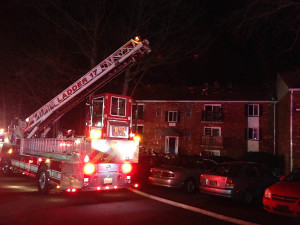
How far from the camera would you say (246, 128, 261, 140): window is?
31.6 metres

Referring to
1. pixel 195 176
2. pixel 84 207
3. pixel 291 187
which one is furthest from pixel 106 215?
pixel 195 176

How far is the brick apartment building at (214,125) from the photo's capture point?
31203mm

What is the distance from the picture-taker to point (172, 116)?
1373 inches

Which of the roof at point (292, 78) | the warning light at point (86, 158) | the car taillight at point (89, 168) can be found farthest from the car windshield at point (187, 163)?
the roof at point (292, 78)

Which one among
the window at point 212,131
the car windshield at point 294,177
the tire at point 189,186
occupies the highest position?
the window at point 212,131

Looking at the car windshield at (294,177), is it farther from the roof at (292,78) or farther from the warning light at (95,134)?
the roof at (292,78)

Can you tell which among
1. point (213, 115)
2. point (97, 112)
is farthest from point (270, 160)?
point (97, 112)

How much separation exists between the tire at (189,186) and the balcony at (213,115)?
2112 centimetres

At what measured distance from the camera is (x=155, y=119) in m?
35.4

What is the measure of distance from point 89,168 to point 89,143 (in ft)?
2.41

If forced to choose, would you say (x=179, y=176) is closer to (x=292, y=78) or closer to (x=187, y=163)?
(x=187, y=163)

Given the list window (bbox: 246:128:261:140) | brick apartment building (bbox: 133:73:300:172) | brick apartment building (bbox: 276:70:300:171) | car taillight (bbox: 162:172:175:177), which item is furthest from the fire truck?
window (bbox: 246:128:261:140)

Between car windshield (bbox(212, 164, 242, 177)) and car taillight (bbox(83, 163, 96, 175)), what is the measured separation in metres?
4.26

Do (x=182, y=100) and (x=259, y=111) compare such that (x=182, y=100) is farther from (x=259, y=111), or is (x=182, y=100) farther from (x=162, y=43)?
(x=162, y=43)
